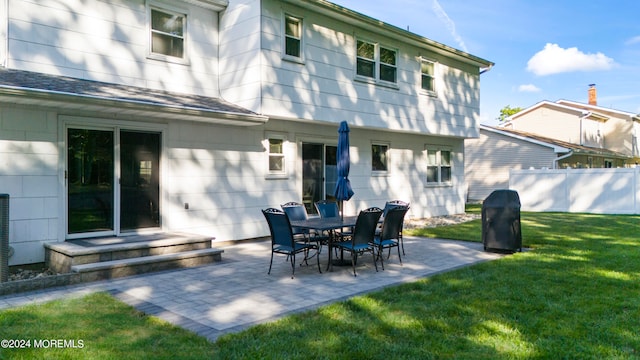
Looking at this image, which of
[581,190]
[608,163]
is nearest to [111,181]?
[581,190]

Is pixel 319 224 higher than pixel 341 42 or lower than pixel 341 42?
lower

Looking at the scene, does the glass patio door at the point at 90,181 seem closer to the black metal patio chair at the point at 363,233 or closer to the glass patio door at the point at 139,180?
the glass patio door at the point at 139,180

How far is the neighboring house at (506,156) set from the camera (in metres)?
23.6

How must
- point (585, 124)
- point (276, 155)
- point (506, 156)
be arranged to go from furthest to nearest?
point (585, 124), point (506, 156), point (276, 155)

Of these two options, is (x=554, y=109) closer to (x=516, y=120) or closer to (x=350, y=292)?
(x=516, y=120)

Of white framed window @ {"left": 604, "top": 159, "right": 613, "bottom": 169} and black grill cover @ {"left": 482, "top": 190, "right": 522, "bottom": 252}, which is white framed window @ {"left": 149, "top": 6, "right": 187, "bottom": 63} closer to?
black grill cover @ {"left": 482, "top": 190, "right": 522, "bottom": 252}

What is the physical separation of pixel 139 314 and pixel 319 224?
3.10 metres

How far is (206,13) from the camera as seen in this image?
10477 millimetres

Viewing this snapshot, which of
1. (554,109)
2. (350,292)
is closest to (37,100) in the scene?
(350,292)

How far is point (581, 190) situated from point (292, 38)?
1455 centimetres

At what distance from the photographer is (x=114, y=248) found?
7051 mm

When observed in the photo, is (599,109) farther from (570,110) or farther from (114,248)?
(114,248)

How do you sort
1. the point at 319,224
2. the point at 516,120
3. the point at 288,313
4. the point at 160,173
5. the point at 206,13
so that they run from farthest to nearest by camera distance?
1. the point at 516,120
2. the point at 206,13
3. the point at 160,173
4. the point at 319,224
5. the point at 288,313

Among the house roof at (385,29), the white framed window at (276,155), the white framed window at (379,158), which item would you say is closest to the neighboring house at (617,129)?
the house roof at (385,29)
